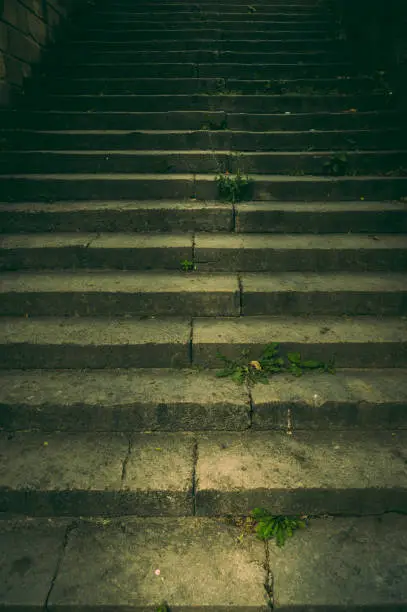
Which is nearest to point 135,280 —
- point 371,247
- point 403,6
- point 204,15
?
point 371,247

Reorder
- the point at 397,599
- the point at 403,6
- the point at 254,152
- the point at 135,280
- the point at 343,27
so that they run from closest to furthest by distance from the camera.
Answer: the point at 397,599, the point at 135,280, the point at 254,152, the point at 403,6, the point at 343,27

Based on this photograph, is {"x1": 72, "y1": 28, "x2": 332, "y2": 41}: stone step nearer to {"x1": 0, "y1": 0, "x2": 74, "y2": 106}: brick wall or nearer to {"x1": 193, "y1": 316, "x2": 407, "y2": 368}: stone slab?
{"x1": 0, "y1": 0, "x2": 74, "y2": 106}: brick wall

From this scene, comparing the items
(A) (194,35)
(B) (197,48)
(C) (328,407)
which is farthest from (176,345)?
(A) (194,35)

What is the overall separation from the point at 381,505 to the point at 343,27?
8124mm

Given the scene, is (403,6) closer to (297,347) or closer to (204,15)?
(204,15)

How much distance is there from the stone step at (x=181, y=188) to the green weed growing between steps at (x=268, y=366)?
2.06 metres

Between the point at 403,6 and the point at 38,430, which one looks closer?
the point at 38,430

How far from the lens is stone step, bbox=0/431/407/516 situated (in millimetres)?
2408

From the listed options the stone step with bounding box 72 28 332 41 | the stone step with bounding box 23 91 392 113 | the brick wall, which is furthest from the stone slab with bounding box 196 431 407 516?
the stone step with bounding box 72 28 332 41

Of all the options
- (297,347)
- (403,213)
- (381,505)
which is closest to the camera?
(381,505)

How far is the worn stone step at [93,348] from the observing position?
10.1ft

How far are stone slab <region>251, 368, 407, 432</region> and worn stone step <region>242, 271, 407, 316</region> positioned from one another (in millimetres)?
790

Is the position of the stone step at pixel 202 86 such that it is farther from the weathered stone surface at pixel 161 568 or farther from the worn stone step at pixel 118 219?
the weathered stone surface at pixel 161 568

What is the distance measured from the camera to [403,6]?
534 centimetres
